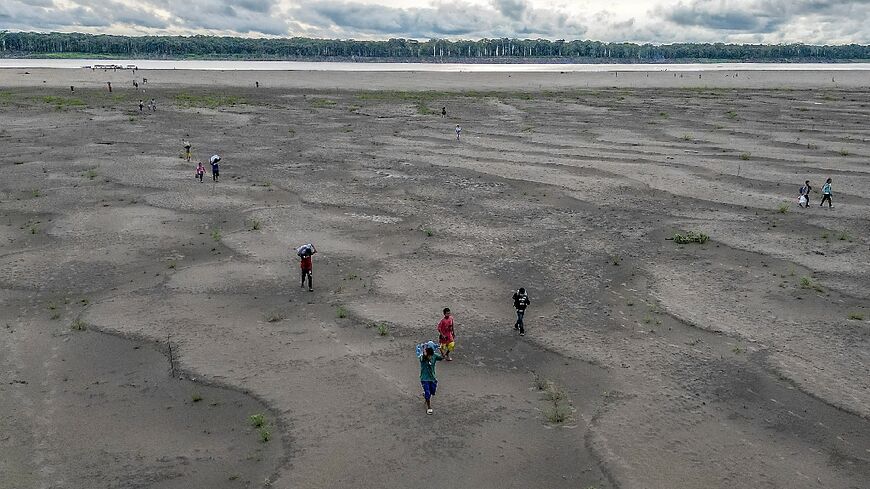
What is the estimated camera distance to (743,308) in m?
19.5

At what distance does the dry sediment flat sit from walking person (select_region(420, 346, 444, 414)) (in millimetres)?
507

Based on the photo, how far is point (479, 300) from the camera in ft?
66.4

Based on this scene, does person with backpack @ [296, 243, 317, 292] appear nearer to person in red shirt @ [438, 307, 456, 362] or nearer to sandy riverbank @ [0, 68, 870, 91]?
person in red shirt @ [438, 307, 456, 362]

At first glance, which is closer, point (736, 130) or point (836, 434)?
point (836, 434)

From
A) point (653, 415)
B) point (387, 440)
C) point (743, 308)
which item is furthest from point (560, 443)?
point (743, 308)

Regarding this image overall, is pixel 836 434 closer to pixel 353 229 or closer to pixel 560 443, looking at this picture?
pixel 560 443

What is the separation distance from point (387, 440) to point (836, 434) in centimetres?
903

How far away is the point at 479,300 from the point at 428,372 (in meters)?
6.90

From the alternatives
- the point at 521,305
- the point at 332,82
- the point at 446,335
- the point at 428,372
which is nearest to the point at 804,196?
Answer: the point at 521,305

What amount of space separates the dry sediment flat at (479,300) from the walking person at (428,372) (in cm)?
51

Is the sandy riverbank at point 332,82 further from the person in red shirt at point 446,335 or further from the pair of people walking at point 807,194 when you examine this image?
the person in red shirt at point 446,335

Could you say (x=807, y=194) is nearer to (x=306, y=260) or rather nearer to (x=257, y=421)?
(x=306, y=260)

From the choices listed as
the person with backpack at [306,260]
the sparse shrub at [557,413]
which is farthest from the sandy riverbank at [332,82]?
the sparse shrub at [557,413]

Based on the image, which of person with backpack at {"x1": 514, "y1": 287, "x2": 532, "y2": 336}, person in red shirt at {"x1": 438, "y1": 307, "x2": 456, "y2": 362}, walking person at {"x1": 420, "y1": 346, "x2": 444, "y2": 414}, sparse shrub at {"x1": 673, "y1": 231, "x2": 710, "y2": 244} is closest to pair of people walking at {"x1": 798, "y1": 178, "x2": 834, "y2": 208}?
sparse shrub at {"x1": 673, "y1": 231, "x2": 710, "y2": 244}
